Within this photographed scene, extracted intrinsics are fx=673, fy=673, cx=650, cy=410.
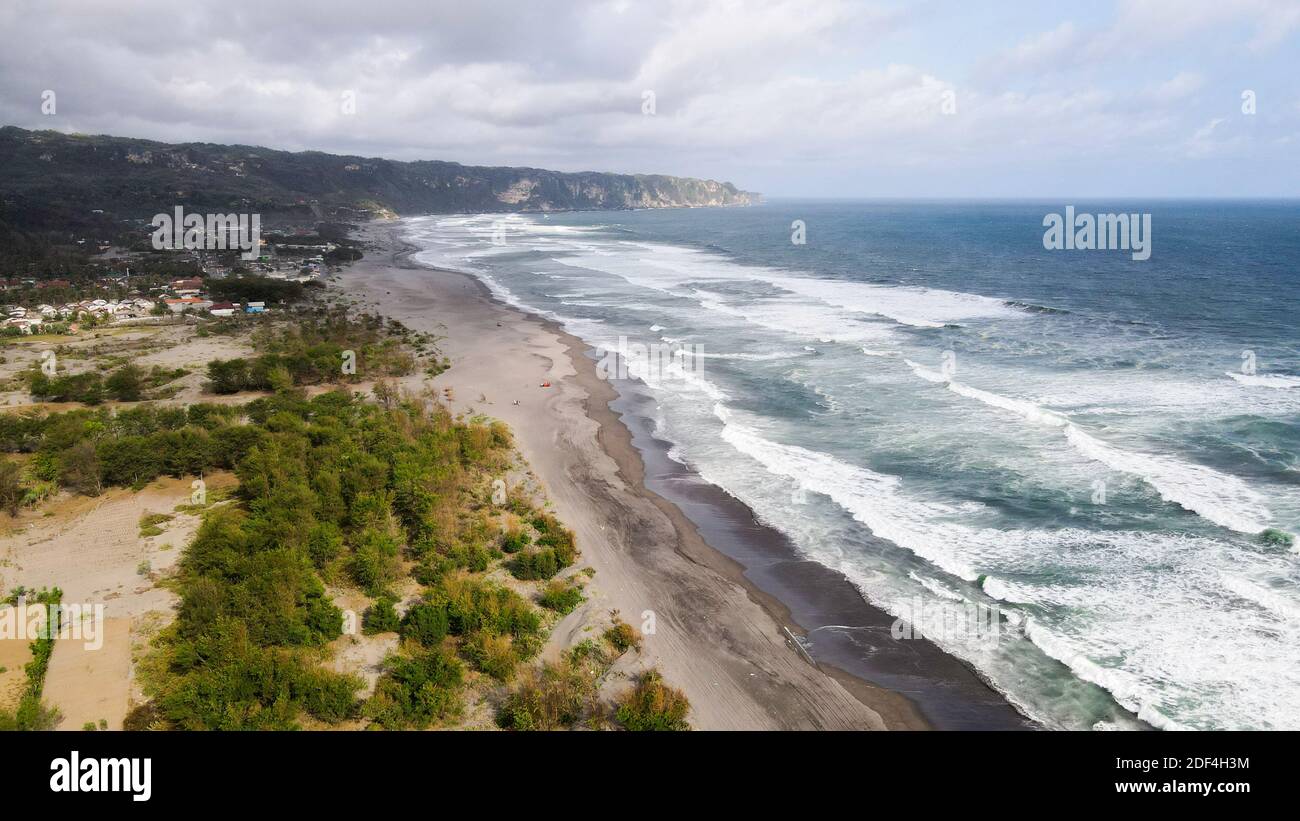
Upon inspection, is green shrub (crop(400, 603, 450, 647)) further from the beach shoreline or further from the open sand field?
the open sand field

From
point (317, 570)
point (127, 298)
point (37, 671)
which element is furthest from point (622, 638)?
point (127, 298)

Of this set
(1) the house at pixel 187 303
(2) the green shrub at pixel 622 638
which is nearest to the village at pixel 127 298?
(1) the house at pixel 187 303

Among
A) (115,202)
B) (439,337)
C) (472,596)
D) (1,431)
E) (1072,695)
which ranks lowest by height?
(1072,695)

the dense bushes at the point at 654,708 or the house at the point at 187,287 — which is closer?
the dense bushes at the point at 654,708

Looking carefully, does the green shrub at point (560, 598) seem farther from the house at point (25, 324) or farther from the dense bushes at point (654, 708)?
the house at point (25, 324)

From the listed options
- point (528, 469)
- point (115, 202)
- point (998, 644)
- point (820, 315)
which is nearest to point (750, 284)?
point (820, 315)

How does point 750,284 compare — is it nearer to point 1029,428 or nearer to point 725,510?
point 1029,428
